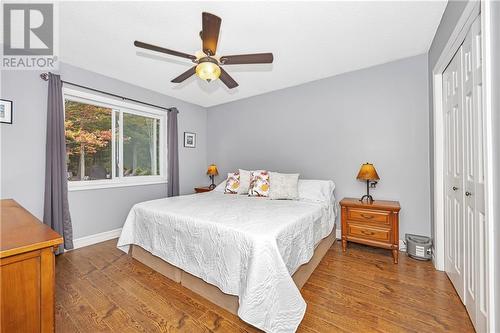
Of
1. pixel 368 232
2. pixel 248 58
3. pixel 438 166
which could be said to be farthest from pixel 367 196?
pixel 248 58

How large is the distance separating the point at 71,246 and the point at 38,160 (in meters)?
1.15

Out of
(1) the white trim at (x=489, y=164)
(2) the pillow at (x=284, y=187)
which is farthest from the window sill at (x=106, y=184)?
(1) the white trim at (x=489, y=164)

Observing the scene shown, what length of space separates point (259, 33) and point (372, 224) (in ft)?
8.21

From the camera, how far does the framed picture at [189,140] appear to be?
4.40 meters

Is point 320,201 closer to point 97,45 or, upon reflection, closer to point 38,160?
point 97,45

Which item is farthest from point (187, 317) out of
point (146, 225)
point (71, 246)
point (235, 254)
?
point (71, 246)

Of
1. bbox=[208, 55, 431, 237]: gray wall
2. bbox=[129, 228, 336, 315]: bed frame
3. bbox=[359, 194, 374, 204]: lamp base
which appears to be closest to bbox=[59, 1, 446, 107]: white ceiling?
bbox=[208, 55, 431, 237]: gray wall

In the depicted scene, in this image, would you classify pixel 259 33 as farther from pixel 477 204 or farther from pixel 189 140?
pixel 189 140

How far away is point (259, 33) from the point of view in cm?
219

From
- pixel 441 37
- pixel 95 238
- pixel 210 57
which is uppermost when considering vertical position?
pixel 441 37

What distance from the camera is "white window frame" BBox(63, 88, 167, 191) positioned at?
300 centimetres

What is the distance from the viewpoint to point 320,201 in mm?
2766

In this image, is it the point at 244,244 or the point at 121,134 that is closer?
the point at 244,244

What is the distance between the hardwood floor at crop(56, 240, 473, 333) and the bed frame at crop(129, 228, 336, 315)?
0.05 meters
